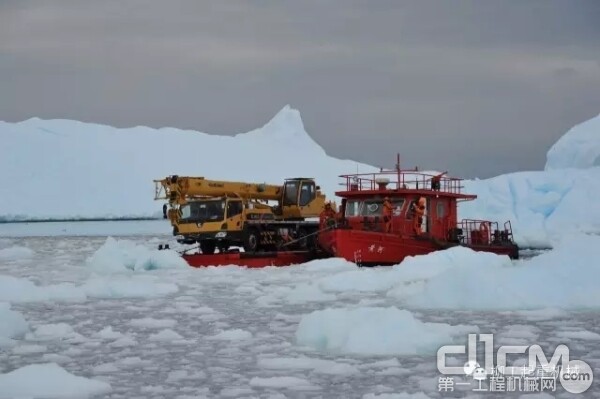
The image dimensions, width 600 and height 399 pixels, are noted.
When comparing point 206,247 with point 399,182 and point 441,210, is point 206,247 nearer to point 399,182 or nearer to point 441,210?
point 399,182

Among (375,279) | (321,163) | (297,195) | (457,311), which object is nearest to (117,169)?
(321,163)

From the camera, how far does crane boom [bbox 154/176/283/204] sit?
1925 centimetres

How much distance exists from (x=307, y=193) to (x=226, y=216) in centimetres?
352

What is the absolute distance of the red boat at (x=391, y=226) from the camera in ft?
60.1

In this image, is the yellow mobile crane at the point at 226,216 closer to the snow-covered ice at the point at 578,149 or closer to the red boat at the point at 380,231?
the red boat at the point at 380,231

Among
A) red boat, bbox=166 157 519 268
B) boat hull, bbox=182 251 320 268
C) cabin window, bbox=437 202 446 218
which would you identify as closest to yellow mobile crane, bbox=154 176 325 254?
red boat, bbox=166 157 519 268

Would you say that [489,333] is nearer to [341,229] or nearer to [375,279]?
[375,279]

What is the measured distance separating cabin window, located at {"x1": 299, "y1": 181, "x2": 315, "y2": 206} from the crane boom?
589 millimetres

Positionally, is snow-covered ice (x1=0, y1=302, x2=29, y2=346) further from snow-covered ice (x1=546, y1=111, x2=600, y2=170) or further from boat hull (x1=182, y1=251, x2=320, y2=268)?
snow-covered ice (x1=546, y1=111, x2=600, y2=170)

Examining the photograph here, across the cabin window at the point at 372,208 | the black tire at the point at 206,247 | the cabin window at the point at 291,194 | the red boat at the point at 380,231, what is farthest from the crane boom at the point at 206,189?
the cabin window at the point at 372,208

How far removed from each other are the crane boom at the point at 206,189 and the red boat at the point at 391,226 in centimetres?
226

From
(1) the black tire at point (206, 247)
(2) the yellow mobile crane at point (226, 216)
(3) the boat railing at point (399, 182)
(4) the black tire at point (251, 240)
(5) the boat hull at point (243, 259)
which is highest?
(3) the boat railing at point (399, 182)

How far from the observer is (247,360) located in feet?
24.1

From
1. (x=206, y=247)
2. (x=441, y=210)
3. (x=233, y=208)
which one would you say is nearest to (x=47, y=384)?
(x=233, y=208)
